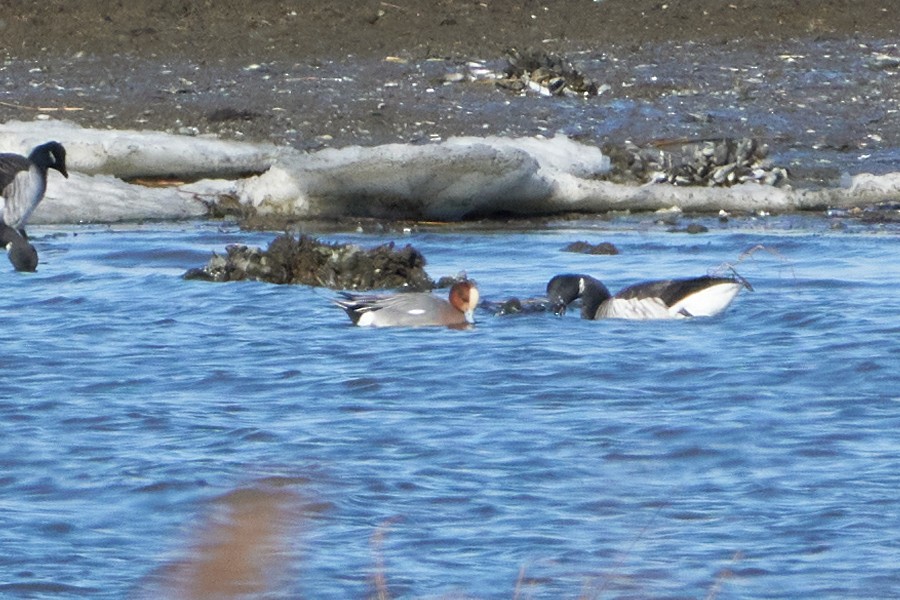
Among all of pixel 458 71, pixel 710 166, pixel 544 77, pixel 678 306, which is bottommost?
pixel 678 306

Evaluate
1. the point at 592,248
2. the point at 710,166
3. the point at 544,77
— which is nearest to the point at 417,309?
the point at 592,248

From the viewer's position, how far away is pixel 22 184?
10.2 metres

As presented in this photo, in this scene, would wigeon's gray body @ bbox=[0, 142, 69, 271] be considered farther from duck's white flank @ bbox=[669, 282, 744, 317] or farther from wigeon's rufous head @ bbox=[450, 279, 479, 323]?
duck's white flank @ bbox=[669, 282, 744, 317]

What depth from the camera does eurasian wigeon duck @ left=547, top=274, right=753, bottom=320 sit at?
24.4ft

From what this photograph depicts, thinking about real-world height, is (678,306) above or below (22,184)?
below

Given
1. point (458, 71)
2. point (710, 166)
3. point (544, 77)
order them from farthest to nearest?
1. point (458, 71)
2. point (544, 77)
3. point (710, 166)

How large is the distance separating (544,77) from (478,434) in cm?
827

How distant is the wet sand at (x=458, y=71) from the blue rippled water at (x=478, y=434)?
354 cm

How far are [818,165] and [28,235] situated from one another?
554 centimetres

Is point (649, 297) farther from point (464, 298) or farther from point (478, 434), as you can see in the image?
point (478, 434)

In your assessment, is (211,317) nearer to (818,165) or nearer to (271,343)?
(271,343)

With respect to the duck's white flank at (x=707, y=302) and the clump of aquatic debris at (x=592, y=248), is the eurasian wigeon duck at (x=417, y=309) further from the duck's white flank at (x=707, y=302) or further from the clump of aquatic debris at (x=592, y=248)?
the clump of aquatic debris at (x=592, y=248)

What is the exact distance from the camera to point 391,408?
5898mm

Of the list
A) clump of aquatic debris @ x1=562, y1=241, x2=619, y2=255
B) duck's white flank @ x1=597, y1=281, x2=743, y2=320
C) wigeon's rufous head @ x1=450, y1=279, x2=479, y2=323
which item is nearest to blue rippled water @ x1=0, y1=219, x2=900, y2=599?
duck's white flank @ x1=597, y1=281, x2=743, y2=320
